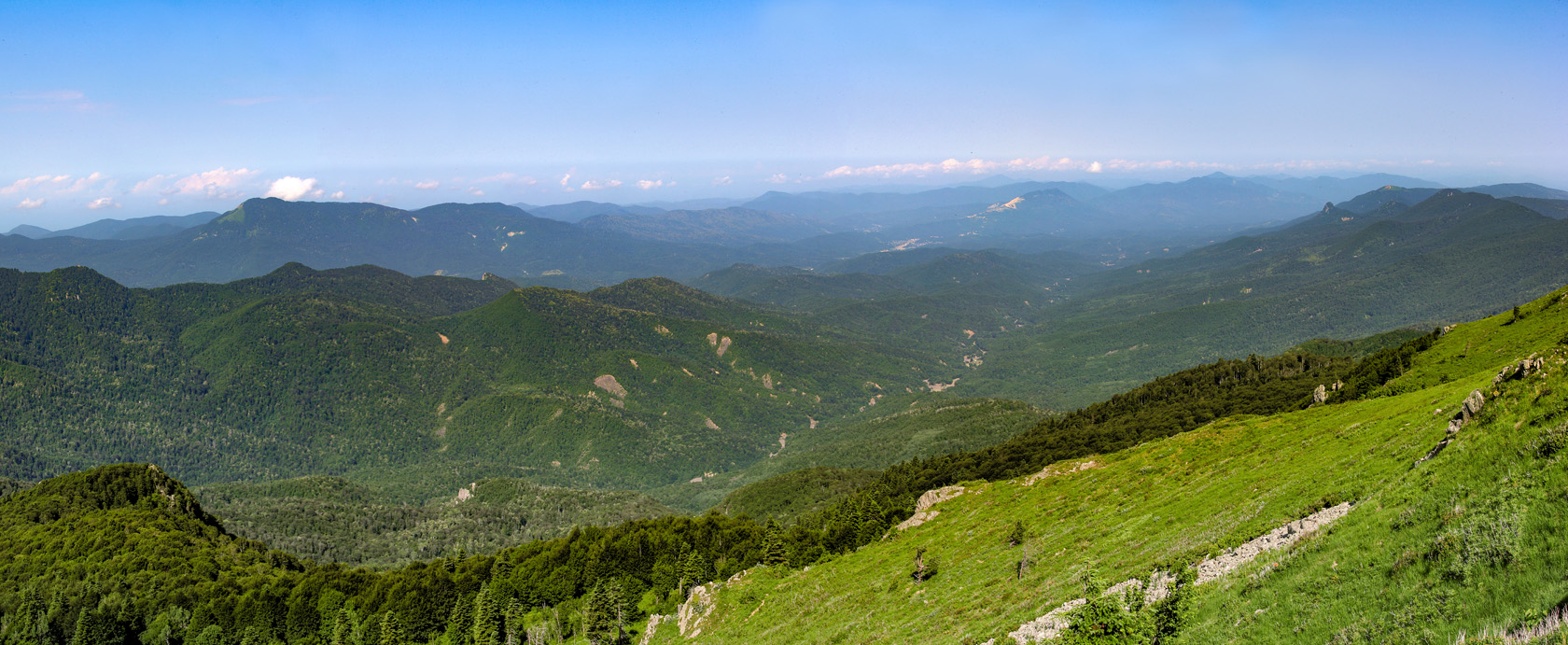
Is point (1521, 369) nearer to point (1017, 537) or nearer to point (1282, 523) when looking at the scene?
point (1282, 523)

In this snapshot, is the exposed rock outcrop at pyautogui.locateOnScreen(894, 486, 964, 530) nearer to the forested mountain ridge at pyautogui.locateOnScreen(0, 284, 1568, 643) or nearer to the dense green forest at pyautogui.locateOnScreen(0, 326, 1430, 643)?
the forested mountain ridge at pyautogui.locateOnScreen(0, 284, 1568, 643)

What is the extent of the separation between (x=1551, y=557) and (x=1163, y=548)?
26861mm

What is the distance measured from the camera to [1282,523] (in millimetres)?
35500

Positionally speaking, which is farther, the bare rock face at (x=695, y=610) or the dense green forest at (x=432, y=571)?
the dense green forest at (x=432, y=571)

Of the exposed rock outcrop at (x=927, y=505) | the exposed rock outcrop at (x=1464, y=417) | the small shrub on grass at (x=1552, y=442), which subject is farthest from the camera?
the exposed rock outcrop at (x=927, y=505)

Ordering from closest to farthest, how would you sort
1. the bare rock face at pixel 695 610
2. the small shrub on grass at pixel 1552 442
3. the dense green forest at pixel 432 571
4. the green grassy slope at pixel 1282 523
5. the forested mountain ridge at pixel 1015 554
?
the green grassy slope at pixel 1282 523, the forested mountain ridge at pixel 1015 554, the small shrub on grass at pixel 1552 442, the bare rock face at pixel 695 610, the dense green forest at pixel 432 571

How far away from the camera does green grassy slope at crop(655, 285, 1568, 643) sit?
19.1 metres

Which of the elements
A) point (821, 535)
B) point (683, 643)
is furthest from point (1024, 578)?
point (821, 535)

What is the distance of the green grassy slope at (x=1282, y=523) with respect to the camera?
1911cm

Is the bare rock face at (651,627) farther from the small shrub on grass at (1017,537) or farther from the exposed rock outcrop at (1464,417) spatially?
the exposed rock outcrop at (1464,417)

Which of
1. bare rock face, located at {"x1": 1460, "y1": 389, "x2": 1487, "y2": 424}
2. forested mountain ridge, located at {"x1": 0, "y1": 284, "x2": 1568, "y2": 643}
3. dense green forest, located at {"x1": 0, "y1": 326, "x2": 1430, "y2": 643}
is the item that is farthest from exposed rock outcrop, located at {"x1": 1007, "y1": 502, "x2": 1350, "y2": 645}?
dense green forest, located at {"x1": 0, "y1": 326, "x2": 1430, "y2": 643}

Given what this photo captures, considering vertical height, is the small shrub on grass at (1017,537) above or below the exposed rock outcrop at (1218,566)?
below

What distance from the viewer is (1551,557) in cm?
1730

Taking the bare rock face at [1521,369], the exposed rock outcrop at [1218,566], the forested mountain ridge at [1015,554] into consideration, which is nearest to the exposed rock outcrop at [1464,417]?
the forested mountain ridge at [1015,554]
